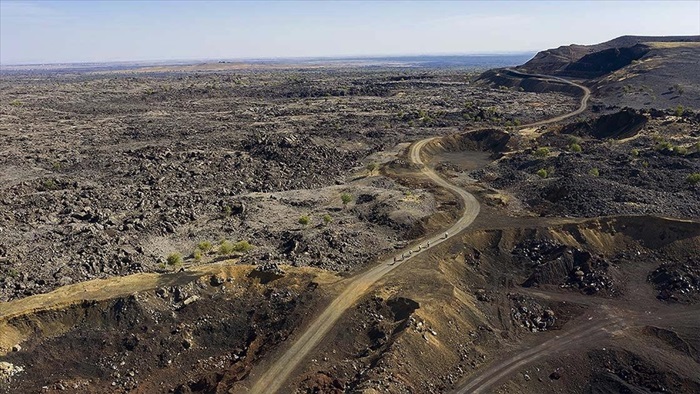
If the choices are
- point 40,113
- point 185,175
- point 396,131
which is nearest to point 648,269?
point 185,175

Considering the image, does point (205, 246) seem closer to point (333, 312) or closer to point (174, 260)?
point (174, 260)

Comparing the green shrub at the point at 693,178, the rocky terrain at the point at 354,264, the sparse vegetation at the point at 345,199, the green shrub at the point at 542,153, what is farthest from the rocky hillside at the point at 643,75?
the sparse vegetation at the point at 345,199

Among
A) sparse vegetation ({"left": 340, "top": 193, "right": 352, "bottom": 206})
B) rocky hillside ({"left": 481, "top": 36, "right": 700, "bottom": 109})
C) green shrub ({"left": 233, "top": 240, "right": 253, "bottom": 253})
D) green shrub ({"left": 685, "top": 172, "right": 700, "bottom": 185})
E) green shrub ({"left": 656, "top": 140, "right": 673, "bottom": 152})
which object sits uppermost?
rocky hillside ({"left": 481, "top": 36, "right": 700, "bottom": 109})

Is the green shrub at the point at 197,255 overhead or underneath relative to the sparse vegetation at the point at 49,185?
underneath

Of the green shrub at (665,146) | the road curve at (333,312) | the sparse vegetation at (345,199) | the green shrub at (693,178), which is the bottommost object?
the road curve at (333,312)

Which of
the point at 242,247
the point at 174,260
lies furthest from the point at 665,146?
the point at 174,260

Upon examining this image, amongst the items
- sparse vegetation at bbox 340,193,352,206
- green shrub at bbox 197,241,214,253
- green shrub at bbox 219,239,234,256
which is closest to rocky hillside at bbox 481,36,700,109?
sparse vegetation at bbox 340,193,352,206

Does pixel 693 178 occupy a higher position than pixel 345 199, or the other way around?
pixel 693 178

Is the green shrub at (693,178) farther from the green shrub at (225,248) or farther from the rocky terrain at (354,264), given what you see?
the green shrub at (225,248)

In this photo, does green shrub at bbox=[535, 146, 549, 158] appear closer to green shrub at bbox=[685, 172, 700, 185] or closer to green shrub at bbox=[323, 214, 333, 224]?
green shrub at bbox=[685, 172, 700, 185]

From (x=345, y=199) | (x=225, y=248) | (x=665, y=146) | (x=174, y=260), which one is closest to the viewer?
(x=174, y=260)

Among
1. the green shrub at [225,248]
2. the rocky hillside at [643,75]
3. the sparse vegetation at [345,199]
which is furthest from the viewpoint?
the rocky hillside at [643,75]
